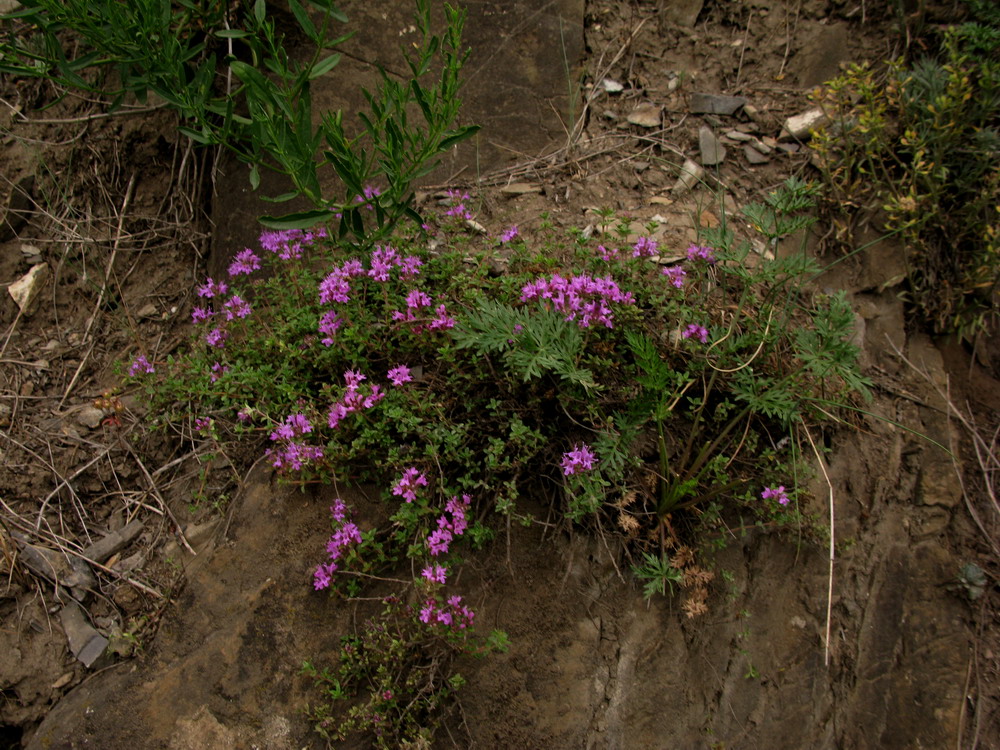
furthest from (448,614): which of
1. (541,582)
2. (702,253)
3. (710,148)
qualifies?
(710,148)

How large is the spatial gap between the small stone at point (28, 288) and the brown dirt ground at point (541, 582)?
0.17ft

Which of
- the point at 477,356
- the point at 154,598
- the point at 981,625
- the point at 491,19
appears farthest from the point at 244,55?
the point at 981,625

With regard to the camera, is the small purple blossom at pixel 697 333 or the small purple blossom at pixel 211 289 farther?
the small purple blossom at pixel 211 289

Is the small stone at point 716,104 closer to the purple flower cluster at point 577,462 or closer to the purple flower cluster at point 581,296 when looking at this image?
the purple flower cluster at point 581,296

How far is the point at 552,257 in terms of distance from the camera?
317cm

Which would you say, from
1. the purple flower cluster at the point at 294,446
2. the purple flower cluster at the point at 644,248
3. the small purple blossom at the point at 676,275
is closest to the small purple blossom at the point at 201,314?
the purple flower cluster at the point at 294,446

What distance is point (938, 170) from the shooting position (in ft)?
10.7

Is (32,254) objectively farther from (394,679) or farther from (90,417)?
(394,679)

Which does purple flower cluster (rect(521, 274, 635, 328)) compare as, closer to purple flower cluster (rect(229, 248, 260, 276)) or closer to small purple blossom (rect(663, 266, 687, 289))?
small purple blossom (rect(663, 266, 687, 289))

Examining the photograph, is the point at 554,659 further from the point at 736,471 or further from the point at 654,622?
the point at 736,471

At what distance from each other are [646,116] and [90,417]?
3.31 meters

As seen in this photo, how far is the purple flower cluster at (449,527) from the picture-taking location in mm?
2539

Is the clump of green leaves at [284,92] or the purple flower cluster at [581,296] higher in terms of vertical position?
the clump of green leaves at [284,92]

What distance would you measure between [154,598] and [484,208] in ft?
7.81
